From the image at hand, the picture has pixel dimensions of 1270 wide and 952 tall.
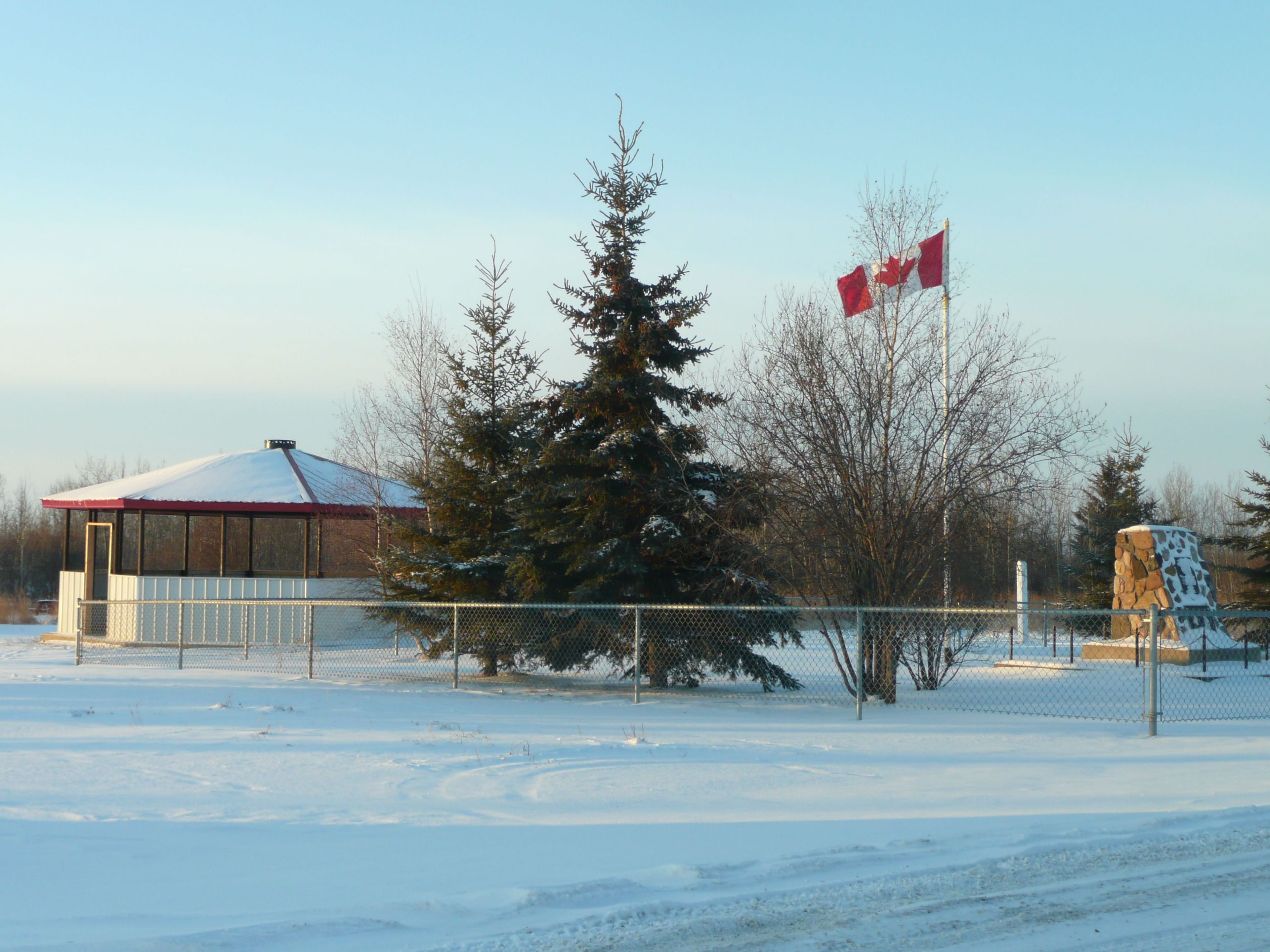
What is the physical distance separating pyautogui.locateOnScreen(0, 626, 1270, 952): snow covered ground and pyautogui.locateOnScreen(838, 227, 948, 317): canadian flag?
594 centimetres

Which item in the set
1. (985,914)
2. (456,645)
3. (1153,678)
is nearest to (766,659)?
(456,645)

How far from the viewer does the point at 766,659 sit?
1506 cm

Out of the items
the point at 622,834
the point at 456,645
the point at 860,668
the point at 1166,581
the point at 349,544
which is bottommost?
the point at 622,834

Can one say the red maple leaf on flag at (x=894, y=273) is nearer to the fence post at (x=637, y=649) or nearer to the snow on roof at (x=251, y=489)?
the fence post at (x=637, y=649)

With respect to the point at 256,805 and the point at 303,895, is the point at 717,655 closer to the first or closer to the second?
the point at 256,805

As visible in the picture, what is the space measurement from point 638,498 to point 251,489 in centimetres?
1359

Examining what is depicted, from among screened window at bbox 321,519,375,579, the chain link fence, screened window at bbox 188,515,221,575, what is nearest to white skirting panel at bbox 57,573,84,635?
the chain link fence

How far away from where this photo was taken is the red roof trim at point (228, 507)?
79.5 feet

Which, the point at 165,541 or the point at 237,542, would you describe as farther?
the point at 165,541

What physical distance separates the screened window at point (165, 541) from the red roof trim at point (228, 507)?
41.1 feet

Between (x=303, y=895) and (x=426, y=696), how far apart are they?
30.6 feet

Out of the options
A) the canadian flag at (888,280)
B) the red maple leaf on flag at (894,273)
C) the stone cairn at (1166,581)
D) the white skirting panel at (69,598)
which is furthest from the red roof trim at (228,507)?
the stone cairn at (1166,581)

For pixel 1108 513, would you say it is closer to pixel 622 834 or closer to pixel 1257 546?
pixel 1257 546

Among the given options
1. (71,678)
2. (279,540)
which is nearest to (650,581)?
(71,678)
